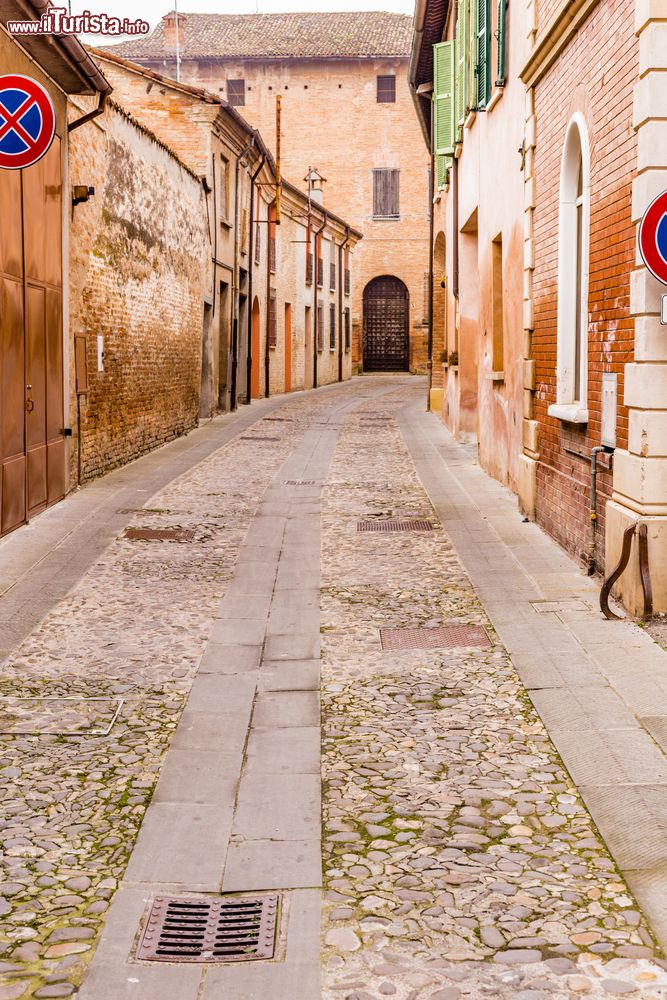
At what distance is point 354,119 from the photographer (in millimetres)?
48406

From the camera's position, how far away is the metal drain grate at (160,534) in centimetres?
1007

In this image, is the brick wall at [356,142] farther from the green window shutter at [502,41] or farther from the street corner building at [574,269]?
the green window shutter at [502,41]

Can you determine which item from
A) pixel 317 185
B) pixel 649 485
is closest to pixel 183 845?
pixel 649 485

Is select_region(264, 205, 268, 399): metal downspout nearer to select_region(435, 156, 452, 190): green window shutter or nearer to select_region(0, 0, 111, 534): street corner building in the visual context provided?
select_region(435, 156, 452, 190): green window shutter

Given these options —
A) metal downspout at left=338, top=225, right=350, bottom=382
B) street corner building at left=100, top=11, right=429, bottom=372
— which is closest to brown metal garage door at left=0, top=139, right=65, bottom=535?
metal downspout at left=338, top=225, right=350, bottom=382

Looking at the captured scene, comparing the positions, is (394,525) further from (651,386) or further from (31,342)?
(651,386)

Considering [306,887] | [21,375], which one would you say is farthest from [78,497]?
[306,887]

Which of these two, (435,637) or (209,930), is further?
(435,637)

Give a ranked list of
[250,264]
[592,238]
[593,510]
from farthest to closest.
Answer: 1. [250,264]
2. [592,238]
3. [593,510]

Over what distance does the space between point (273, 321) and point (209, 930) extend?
30.5m

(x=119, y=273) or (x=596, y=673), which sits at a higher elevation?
(x=119, y=273)

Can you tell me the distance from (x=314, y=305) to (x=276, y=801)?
35.9 meters

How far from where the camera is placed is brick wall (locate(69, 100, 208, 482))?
13.2 metres

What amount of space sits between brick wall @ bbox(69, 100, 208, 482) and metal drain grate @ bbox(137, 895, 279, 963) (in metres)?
9.68
